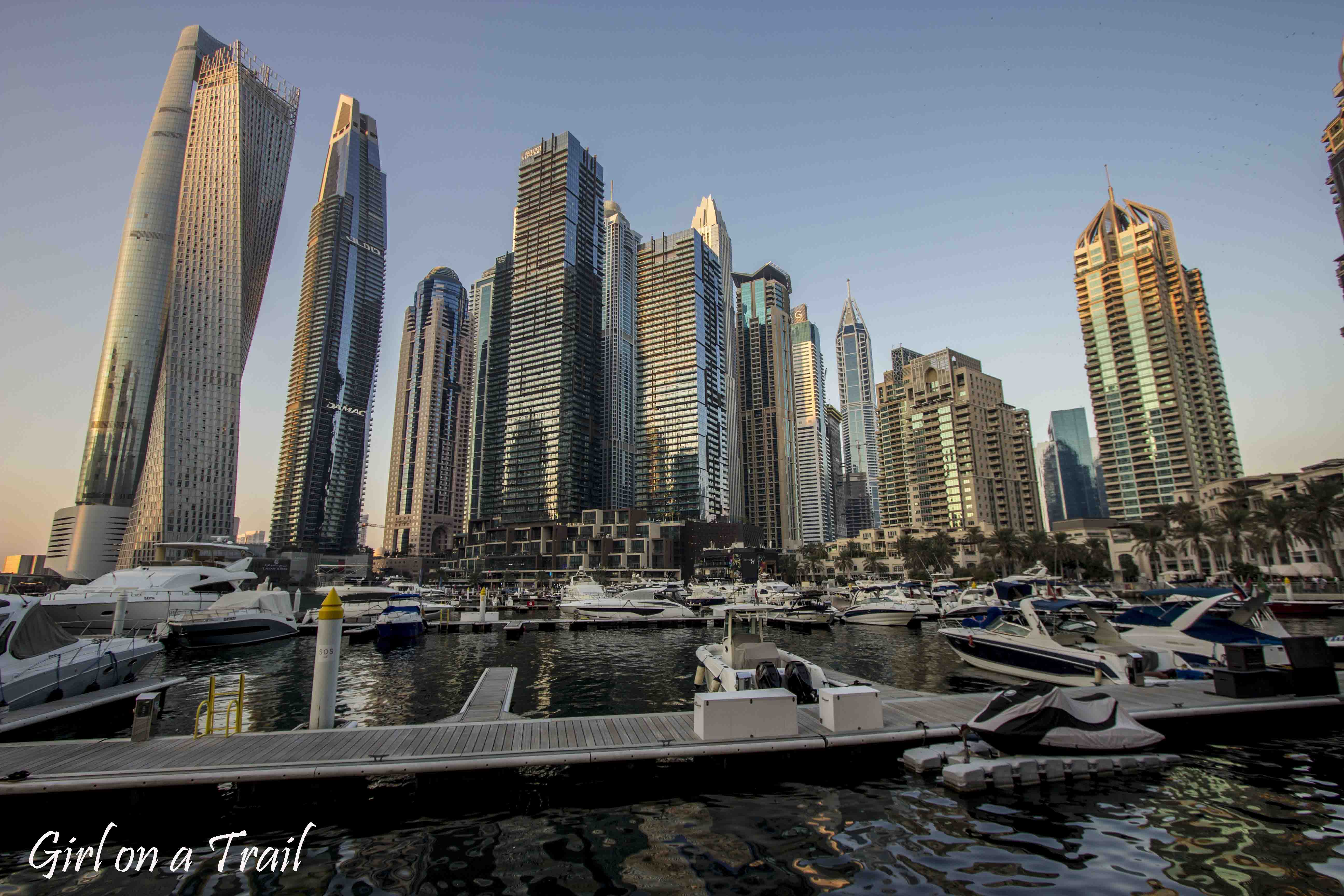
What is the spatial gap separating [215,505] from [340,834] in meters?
180

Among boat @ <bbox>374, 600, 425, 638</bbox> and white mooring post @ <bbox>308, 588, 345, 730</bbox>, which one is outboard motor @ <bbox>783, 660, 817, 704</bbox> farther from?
boat @ <bbox>374, 600, 425, 638</bbox>

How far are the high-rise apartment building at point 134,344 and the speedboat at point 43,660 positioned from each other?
555 feet

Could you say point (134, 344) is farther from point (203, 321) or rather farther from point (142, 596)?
point (142, 596)

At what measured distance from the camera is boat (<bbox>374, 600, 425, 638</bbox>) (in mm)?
40562

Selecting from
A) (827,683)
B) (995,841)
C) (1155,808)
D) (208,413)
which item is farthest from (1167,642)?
(208,413)

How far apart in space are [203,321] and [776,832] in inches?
7266

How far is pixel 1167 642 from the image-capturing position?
79.6 ft

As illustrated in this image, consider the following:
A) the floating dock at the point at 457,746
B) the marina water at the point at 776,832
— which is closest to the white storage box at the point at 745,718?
the floating dock at the point at 457,746

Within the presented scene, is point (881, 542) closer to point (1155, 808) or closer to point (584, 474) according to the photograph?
point (584, 474)

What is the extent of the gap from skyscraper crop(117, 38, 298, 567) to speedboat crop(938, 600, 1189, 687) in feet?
582

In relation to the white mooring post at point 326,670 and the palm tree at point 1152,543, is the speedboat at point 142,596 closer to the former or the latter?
the white mooring post at point 326,670

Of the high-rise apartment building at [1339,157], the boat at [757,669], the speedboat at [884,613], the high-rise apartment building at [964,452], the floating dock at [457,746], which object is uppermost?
the high-rise apartment building at [1339,157]

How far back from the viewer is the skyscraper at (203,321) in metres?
144

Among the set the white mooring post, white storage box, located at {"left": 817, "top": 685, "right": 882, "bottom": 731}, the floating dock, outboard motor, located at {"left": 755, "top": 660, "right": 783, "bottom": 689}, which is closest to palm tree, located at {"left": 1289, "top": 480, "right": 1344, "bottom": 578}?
the floating dock
